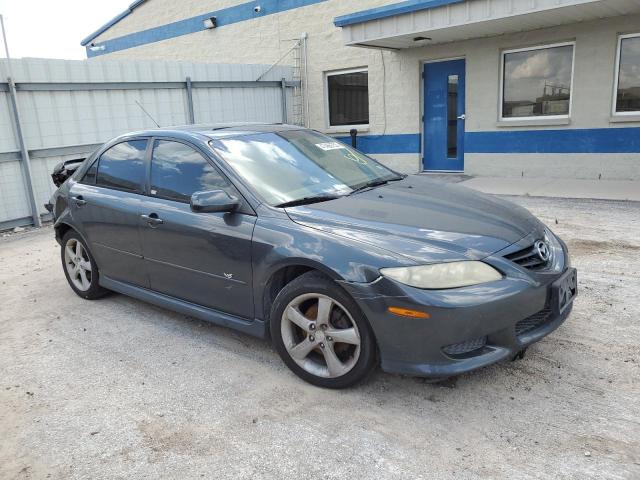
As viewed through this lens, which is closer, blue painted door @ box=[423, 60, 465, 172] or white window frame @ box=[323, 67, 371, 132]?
blue painted door @ box=[423, 60, 465, 172]

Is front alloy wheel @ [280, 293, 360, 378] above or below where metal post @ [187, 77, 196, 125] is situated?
below

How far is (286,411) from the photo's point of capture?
3.08 m

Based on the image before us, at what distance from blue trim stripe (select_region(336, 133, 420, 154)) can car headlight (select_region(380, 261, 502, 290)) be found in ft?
32.2

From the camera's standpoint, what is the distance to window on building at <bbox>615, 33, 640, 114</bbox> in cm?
927

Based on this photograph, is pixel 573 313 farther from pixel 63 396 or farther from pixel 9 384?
pixel 9 384

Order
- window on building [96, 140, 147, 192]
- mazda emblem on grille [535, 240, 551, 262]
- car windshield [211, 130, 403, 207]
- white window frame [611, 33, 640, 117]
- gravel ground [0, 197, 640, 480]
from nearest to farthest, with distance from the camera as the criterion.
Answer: gravel ground [0, 197, 640, 480], mazda emblem on grille [535, 240, 551, 262], car windshield [211, 130, 403, 207], window on building [96, 140, 147, 192], white window frame [611, 33, 640, 117]

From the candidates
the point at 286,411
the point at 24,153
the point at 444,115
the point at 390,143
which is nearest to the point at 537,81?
the point at 444,115

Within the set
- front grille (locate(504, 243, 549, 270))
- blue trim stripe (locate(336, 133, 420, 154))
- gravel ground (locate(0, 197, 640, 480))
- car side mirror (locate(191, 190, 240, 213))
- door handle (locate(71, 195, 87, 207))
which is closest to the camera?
gravel ground (locate(0, 197, 640, 480))

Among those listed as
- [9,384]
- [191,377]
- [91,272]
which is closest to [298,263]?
[191,377]

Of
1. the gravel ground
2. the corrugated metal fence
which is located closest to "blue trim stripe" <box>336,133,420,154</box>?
the corrugated metal fence

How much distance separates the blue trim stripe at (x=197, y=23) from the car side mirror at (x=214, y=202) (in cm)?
1135

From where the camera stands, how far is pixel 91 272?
196 inches

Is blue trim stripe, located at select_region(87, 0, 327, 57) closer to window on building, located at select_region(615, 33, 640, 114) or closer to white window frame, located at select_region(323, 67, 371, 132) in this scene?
white window frame, located at select_region(323, 67, 371, 132)

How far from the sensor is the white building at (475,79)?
938 cm
